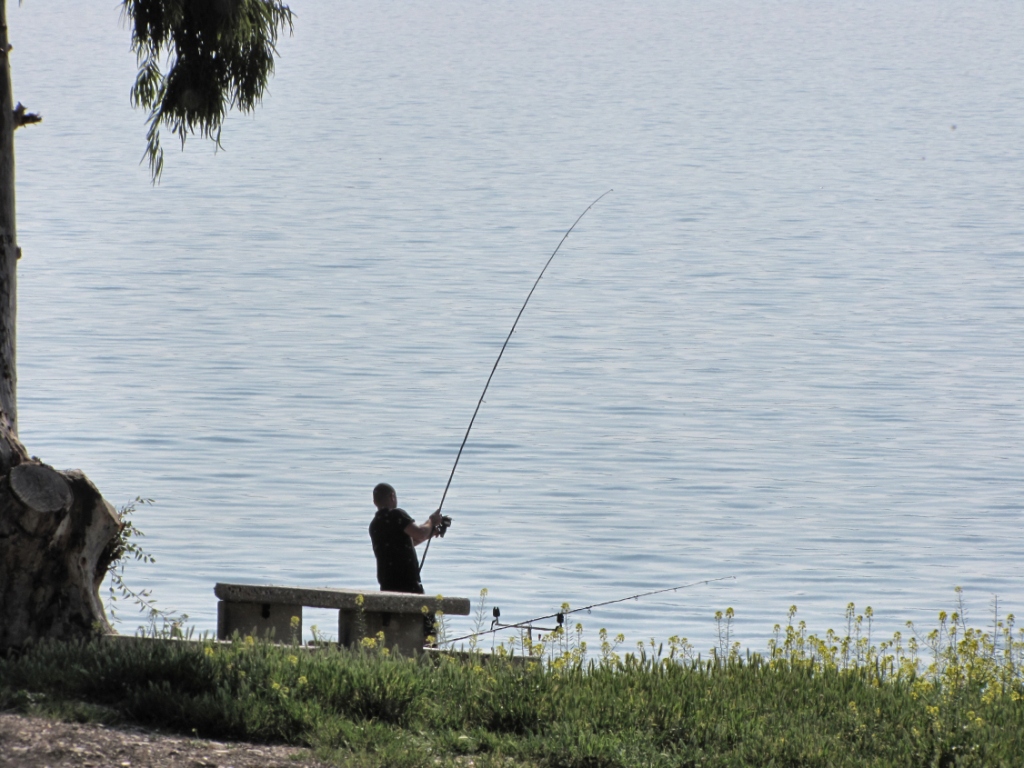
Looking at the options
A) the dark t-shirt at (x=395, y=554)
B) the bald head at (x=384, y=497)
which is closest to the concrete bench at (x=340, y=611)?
the dark t-shirt at (x=395, y=554)

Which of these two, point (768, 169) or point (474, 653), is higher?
point (768, 169)

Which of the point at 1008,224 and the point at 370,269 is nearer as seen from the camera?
the point at 370,269

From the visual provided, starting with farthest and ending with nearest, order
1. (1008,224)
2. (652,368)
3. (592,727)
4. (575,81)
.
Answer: (575,81), (1008,224), (652,368), (592,727)

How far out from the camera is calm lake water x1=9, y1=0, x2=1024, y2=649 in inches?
664

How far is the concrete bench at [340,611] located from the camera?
9062mm

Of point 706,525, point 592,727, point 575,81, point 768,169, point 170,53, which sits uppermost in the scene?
point 575,81

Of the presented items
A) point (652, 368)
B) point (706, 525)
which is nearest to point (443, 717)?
point (706, 525)

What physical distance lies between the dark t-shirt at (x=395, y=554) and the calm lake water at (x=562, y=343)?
2.16 metres

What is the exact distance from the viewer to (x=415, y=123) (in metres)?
68.1

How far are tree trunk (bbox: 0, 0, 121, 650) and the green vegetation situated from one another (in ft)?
0.87

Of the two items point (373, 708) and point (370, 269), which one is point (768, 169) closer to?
point (370, 269)

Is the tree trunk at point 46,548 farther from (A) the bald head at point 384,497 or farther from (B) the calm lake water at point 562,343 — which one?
(A) the bald head at point 384,497

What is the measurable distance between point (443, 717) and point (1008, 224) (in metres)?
38.6

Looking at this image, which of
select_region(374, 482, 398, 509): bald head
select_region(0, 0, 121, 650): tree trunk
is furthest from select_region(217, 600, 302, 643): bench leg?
select_region(374, 482, 398, 509): bald head
